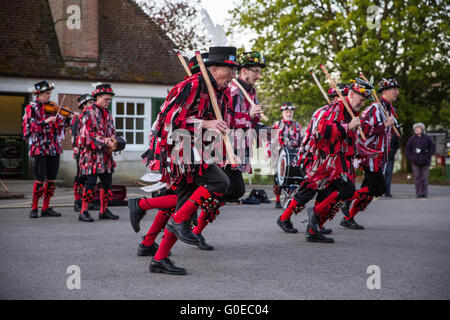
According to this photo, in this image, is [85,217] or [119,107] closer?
[85,217]

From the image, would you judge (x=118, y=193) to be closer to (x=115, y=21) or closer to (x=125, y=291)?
(x=125, y=291)

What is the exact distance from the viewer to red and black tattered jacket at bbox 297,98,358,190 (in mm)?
6699

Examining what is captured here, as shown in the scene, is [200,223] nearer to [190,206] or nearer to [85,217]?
[190,206]

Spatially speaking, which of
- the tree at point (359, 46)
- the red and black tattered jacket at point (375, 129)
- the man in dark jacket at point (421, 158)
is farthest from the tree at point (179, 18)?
the red and black tattered jacket at point (375, 129)

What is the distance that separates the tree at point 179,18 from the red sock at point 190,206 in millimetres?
20348

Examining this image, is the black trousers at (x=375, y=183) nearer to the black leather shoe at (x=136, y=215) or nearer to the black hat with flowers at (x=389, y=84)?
the black hat with flowers at (x=389, y=84)

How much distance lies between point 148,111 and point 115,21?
3.58 meters

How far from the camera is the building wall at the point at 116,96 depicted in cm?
1711

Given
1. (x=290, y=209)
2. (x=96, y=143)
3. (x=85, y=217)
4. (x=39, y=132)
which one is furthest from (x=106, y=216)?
(x=290, y=209)

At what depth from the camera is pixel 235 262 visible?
18.0ft

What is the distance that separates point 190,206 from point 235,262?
952 mm

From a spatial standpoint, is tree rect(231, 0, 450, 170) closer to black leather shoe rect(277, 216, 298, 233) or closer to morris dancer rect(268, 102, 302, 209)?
morris dancer rect(268, 102, 302, 209)

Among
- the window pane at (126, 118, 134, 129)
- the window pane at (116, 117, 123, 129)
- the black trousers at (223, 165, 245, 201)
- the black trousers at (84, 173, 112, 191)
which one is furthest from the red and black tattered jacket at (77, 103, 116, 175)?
the window pane at (126, 118, 134, 129)

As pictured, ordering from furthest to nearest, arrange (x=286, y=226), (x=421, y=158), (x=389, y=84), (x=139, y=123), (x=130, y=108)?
1. (x=139, y=123)
2. (x=130, y=108)
3. (x=421, y=158)
4. (x=389, y=84)
5. (x=286, y=226)
